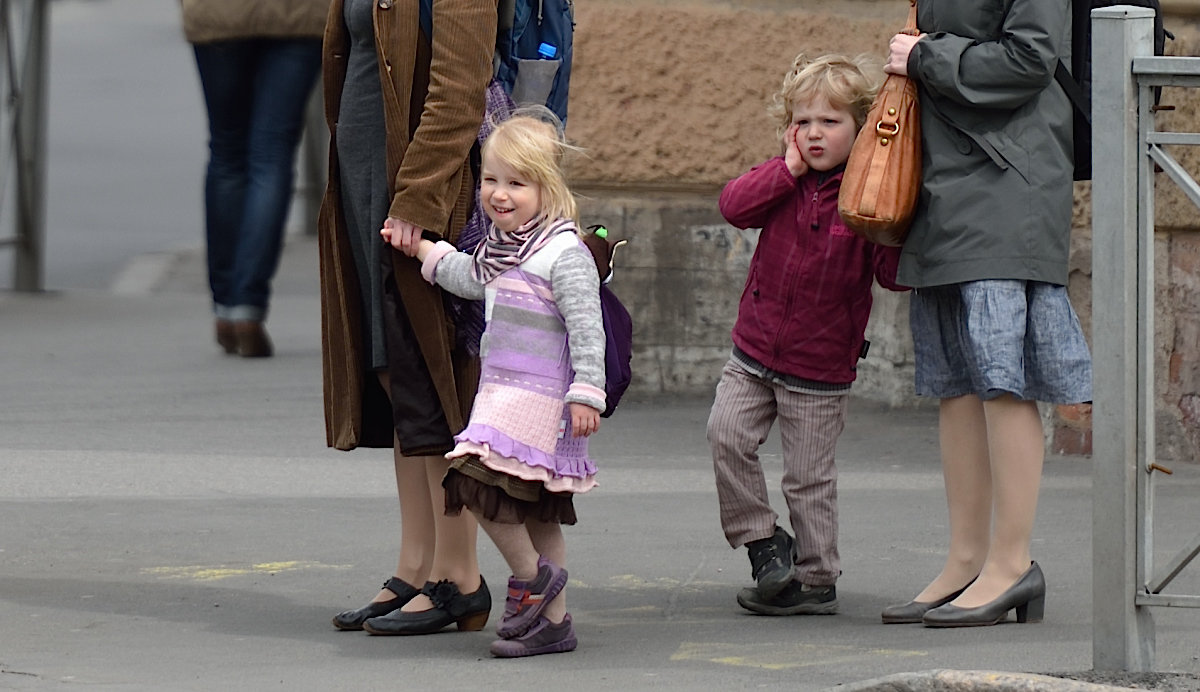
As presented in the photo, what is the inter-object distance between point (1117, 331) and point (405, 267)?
62.5 inches

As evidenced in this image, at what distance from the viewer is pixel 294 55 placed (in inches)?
349

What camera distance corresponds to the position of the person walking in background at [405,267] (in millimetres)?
4938

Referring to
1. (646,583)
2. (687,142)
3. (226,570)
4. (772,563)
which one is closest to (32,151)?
(687,142)

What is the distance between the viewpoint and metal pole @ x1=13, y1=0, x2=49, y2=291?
35.0ft

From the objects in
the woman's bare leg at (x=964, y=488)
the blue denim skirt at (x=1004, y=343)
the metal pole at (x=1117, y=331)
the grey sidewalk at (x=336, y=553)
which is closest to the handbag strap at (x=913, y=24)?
the blue denim skirt at (x=1004, y=343)

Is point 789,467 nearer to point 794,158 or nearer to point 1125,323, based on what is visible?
point 794,158

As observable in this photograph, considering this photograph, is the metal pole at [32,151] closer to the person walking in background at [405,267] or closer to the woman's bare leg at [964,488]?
the person walking in background at [405,267]

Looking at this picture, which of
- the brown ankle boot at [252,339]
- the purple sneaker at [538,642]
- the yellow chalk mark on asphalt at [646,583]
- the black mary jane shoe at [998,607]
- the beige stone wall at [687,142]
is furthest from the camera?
the brown ankle boot at [252,339]

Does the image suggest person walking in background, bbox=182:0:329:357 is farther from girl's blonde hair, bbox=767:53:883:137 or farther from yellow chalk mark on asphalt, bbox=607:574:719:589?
girl's blonde hair, bbox=767:53:883:137

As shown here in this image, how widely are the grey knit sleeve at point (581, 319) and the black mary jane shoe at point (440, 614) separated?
62 cm

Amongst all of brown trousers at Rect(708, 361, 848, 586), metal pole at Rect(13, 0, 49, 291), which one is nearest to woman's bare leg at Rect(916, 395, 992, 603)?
brown trousers at Rect(708, 361, 848, 586)

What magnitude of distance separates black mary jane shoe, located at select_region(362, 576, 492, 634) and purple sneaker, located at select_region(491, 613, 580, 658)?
28 cm

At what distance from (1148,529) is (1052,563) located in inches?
64.1

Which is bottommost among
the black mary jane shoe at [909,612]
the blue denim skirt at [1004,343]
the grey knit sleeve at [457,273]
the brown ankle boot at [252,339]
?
the black mary jane shoe at [909,612]
